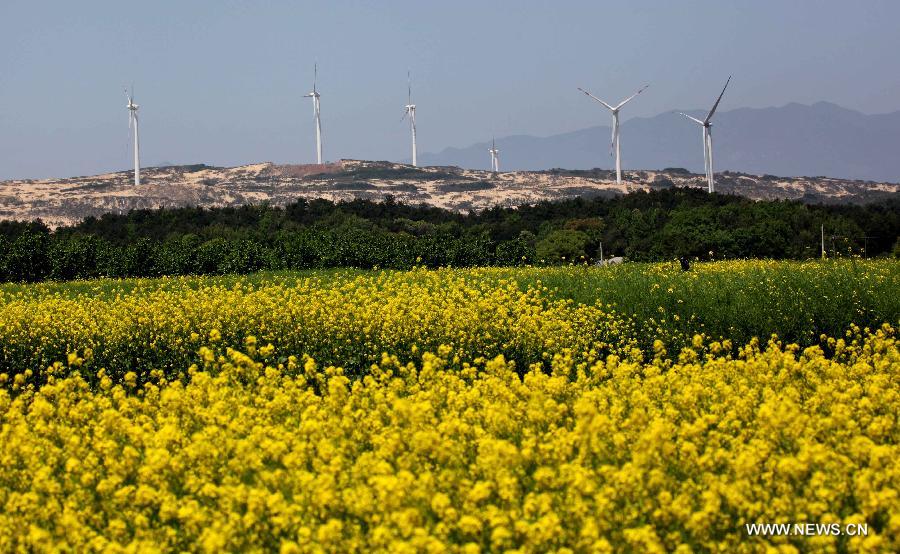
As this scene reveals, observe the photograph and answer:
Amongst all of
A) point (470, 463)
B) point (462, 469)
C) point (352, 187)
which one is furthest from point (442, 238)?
point (352, 187)

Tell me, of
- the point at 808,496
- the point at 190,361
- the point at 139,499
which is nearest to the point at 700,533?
the point at 808,496

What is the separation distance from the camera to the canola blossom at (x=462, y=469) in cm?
674

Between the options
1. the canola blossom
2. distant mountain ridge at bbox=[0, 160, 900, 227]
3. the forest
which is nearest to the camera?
the canola blossom

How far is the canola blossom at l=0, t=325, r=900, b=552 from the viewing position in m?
6.74

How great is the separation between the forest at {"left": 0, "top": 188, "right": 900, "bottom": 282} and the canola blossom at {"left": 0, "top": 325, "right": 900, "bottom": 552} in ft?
80.0

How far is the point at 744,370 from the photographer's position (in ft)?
39.1

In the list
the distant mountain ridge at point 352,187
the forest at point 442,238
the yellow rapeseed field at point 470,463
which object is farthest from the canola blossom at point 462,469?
the distant mountain ridge at point 352,187

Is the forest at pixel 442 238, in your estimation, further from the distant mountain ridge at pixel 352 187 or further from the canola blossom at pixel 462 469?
the distant mountain ridge at pixel 352 187

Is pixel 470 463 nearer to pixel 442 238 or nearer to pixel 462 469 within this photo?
pixel 462 469

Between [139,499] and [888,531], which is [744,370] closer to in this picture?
[888,531]

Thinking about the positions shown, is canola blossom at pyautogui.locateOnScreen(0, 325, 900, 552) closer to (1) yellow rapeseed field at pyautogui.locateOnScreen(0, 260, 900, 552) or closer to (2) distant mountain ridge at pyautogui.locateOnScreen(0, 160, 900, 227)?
(1) yellow rapeseed field at pyautogui.locateOnScreen(0, 260, 900, 552)

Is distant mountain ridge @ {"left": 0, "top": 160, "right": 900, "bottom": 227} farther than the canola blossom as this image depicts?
Yes

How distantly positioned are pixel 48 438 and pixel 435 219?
52817 mm

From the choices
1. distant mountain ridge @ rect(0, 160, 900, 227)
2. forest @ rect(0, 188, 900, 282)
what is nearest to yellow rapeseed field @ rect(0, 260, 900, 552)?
forest @ rect(0, 188, 900, 282)
